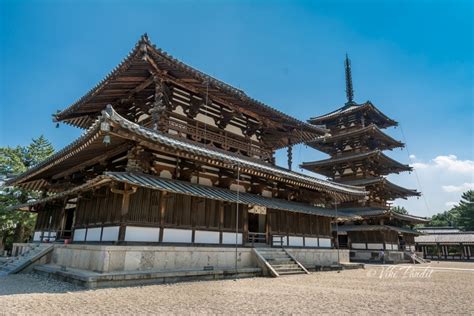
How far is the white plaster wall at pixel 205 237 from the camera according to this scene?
12.5m

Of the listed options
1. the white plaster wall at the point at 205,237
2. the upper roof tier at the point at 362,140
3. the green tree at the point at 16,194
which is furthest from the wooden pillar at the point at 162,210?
the upper roof tier at the point at 362,140

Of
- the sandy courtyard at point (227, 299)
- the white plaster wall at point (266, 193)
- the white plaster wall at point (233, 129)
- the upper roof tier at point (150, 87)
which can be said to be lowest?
the sandy courtyard at point (227, 299)

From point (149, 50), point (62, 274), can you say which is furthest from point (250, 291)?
point (149, 50)

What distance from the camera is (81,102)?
14727mm

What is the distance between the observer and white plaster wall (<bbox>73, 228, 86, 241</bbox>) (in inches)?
520

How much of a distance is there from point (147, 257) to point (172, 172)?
12.8ft

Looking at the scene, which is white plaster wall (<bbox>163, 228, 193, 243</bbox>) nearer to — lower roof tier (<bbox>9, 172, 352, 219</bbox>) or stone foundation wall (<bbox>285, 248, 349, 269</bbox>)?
lower roof tier (<bbox>9, 172, 352, 219</bbox>)

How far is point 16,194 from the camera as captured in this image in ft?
87.1

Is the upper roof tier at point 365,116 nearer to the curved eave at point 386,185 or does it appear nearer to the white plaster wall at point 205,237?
the curved eave at point 386,185

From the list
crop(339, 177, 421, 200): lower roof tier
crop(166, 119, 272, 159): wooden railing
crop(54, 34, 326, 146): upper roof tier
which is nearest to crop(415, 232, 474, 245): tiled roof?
crop(339, 177, 421, 200): lower roof tier

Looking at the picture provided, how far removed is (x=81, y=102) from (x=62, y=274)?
27.0 feet

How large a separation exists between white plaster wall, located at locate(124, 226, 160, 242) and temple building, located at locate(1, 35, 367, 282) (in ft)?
0.12

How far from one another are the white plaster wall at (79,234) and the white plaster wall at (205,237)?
199 inches

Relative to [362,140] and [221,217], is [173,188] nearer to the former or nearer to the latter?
[221,217]
